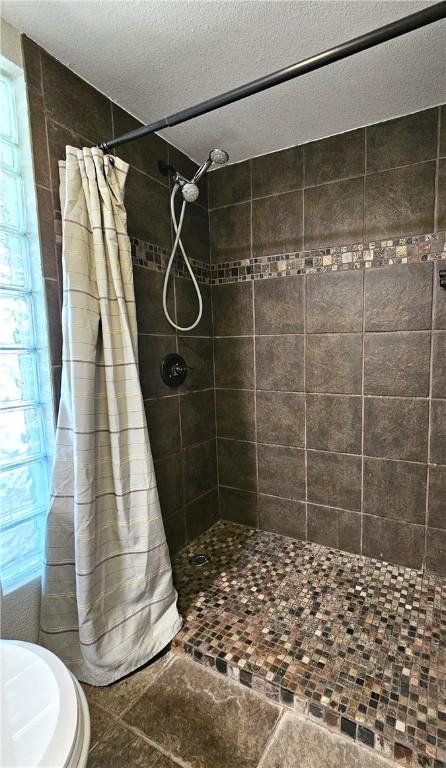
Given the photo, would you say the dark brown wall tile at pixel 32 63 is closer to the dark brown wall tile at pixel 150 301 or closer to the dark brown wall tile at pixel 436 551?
the dark brown wall tile at pixel 150 301

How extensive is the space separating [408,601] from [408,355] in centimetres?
106

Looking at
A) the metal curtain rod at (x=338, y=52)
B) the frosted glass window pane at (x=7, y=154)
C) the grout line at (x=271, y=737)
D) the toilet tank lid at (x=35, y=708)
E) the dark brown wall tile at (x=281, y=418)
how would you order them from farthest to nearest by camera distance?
the dark brown wall tile at (x=281, y=418) < the frosted glass window pane at (x=7, y=154) < the grout line at (x=271, y=737) < the metal curtain rod at (x=338, y=52) < the toilet tank lid at (x=35, y=708)

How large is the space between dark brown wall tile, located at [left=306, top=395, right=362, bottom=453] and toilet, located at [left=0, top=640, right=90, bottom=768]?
4.72ft

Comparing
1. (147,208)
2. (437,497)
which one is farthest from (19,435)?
(437,497)

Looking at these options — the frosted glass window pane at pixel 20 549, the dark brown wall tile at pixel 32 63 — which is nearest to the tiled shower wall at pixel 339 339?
the dark brown wall tile at pixel 32 63

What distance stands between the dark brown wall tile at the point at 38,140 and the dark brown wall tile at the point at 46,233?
4cm

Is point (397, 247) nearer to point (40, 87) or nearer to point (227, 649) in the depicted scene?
point (40, 87)

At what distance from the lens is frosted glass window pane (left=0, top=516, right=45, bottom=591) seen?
1178 mm

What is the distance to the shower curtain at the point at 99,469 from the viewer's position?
117 centimetres

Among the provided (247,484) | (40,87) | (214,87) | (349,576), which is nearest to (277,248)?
(214,87)

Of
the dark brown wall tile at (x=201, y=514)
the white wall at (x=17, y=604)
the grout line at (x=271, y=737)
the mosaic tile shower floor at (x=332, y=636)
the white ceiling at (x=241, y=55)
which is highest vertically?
the white ceiling at (x=241, y=55)

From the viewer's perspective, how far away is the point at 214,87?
1.39 m

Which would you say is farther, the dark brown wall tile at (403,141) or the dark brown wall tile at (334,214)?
A: the dark brown wall tile at (334,214)

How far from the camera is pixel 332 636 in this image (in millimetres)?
1328
